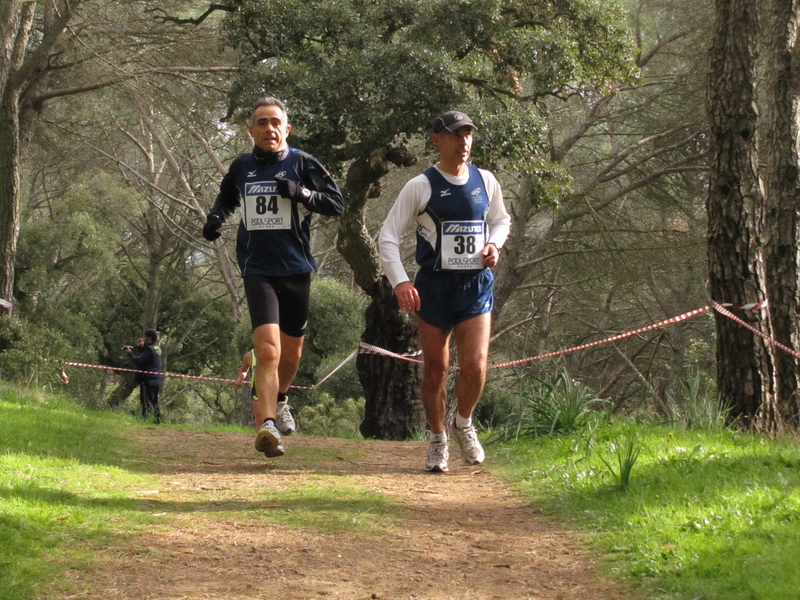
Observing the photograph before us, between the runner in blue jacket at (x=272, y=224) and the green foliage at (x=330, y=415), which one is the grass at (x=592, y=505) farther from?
the green foliage at (x=330, y=415)

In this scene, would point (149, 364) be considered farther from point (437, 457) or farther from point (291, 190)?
point (291, 190)

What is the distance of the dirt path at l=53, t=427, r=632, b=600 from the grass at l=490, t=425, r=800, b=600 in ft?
0.52

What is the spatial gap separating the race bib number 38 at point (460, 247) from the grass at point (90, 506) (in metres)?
1.44

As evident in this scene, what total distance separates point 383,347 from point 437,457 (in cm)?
787

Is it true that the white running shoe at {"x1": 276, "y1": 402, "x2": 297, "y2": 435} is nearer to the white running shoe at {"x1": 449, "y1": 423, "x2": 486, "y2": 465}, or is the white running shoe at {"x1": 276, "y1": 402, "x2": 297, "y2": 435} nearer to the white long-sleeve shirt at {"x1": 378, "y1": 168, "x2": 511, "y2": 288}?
the white running shoe at {"x1": 449, "y1": 423, "x2": 486, "y2": 465}

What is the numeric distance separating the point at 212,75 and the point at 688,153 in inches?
358

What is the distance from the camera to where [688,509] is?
409 cm

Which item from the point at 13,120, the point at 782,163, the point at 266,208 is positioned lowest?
the point at 266,208

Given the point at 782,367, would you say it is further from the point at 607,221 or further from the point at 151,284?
the point at 151,284

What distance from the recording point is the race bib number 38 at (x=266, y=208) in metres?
5.80

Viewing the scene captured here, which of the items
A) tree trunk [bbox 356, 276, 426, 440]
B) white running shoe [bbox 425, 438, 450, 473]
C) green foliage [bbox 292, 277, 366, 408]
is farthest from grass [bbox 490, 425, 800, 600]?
green foliage [bbox 292, 277, 366, 408]

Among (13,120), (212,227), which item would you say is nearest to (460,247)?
(212,227)

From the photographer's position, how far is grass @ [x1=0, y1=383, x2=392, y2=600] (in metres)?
3.46

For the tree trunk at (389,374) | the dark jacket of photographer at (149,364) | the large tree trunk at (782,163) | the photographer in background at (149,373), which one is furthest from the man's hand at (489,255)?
the dark jacket of photographer at (149,364)
